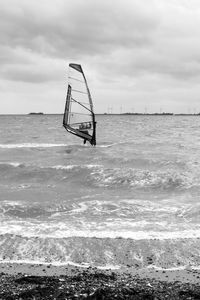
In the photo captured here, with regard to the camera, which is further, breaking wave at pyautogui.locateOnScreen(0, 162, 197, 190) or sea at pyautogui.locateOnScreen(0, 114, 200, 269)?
breaking wave at pyautogui.locateOnScreen(0, 162, 197, 190)

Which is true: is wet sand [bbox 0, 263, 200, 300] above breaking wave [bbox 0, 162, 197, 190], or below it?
above

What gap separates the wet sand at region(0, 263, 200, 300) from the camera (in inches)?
202

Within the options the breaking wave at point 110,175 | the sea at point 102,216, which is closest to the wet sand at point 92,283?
the sea at point 102,216

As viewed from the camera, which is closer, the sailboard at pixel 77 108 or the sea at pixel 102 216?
the sea at pixel 102 216

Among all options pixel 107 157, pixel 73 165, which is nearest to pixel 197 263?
pixel 73 165

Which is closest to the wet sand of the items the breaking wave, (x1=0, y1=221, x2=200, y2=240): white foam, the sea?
the sea

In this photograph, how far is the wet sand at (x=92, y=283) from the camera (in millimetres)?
5138

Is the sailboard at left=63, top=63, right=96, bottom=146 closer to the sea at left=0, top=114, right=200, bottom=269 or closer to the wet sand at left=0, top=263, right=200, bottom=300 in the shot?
the sea at left=0, top=114, right=200, bottom=269

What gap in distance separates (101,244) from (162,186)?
772 cm

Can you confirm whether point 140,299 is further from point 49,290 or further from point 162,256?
point 162,256

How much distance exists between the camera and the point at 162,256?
276 inches

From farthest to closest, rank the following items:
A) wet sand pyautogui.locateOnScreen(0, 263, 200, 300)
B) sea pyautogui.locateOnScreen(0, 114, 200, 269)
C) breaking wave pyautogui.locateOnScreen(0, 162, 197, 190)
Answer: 1. breaking wave pyautogui.locateOnScreen(0, 162, 197, 190)
2. sea pyautogui.locateOnScreen(0, 114, 200, 269)
3. wet sand pyautogui.locateOnScreen(0, 263, 200, 300)

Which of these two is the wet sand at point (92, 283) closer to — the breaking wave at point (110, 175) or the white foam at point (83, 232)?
the white foam at point (83, 232)

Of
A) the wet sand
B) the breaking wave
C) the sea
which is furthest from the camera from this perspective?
the breaking wave
